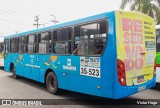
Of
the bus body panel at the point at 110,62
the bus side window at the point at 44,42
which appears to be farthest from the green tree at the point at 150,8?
the bus body panel at the point at 110,62

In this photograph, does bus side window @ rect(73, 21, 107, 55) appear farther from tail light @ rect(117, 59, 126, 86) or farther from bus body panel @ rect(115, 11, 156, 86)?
tail light @ rect(117, 59, 126, 86)

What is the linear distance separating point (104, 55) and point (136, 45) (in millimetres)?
1064

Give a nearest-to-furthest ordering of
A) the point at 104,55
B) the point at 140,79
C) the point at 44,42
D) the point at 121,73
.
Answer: the point at 121,73
the point at 104,55
the point at 140,79
the point at 44,42

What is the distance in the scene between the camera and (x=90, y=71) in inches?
268

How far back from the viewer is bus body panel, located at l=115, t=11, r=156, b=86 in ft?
20.4

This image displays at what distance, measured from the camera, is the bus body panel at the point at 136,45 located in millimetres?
6211

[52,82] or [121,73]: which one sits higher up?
[121,73]

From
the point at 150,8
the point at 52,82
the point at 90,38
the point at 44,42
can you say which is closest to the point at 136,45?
the point at 90,38

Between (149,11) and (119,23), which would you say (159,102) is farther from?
(149,11)

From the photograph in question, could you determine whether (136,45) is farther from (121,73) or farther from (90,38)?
(90,38)

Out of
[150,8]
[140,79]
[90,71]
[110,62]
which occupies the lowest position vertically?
[140,79]

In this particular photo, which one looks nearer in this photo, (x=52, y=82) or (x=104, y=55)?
(x=104, y=55)

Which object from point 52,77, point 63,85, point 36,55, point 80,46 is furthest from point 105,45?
point 36,55

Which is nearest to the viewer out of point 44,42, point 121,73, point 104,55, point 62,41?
point 121,73
